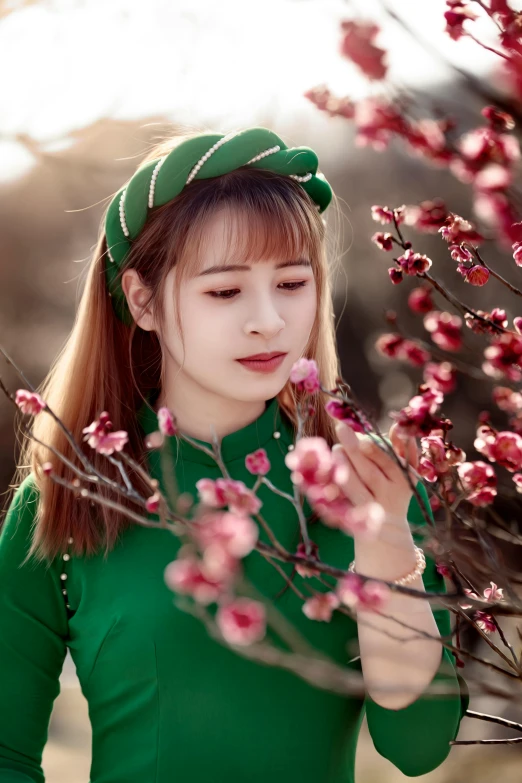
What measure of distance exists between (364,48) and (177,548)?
1032 millimetres

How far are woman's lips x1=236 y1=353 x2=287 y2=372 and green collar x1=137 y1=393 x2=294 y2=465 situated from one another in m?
0.21

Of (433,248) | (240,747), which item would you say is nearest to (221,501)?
(240,747)

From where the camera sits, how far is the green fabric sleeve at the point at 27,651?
1.58 meters

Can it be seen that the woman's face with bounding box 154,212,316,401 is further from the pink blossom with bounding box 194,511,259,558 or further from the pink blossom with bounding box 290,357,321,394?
the pink blossom with bounding box 194,511,259,558

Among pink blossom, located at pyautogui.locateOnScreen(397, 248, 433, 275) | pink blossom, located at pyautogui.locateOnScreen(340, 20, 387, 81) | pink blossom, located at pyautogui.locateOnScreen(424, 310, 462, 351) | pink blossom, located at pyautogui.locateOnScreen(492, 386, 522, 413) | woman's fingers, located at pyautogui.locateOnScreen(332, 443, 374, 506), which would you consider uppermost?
pink blossom, located at pyautogui.locateOnScreen(340, 20, 387, 81)

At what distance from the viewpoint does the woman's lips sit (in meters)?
1.49

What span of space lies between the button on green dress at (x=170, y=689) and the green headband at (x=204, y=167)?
1.89 ft

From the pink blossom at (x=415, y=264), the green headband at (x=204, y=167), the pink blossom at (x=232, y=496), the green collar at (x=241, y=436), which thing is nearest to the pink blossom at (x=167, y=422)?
the pink blossom at (x=232, y=496)

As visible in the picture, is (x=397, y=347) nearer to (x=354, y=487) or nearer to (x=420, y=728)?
(x=354, y=487)

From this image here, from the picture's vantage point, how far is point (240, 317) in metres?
1.46

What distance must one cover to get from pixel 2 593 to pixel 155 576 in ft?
0.93

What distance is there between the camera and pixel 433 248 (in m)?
7.50

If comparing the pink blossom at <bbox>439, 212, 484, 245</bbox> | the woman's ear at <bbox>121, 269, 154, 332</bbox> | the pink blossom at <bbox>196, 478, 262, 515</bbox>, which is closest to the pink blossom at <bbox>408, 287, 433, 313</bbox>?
the pink blossom at <bbox>439, 212, 484, 245</bbox>

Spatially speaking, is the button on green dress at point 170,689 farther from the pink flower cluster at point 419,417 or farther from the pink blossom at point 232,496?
the pink blossom at point 232,496
